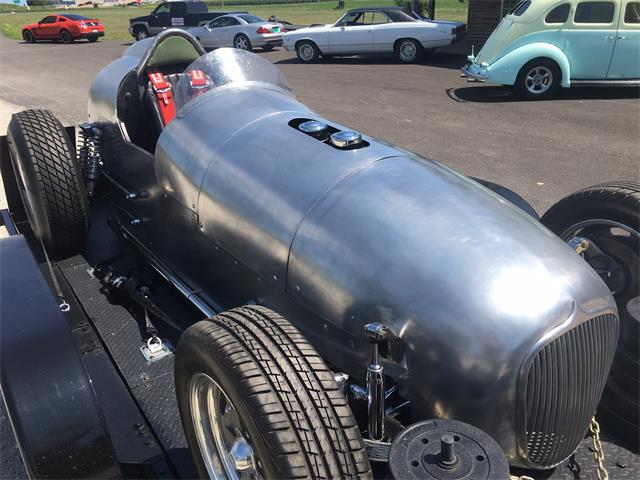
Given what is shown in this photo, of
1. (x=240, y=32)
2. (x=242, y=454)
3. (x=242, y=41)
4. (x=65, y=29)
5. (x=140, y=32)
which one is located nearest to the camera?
(x=242, y=454)

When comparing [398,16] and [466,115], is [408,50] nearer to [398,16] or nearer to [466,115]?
[398,16]

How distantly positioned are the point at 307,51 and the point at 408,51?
288 centimetres

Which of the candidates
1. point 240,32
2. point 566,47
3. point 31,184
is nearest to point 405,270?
point 31,184

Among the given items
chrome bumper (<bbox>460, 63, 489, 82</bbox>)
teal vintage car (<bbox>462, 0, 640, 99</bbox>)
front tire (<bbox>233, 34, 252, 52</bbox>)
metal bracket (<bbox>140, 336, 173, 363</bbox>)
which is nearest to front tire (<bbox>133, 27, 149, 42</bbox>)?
front tire (<bbox>233, 34, 252, 52</bbox>)

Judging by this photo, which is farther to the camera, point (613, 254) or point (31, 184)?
point (31, 184)

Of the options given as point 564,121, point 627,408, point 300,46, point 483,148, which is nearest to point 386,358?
point 627,408

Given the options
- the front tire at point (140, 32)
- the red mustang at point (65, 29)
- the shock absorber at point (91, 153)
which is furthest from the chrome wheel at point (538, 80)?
the red mustang at point (65, 29)

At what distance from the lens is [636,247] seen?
259 centimetres

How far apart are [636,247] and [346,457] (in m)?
1.80

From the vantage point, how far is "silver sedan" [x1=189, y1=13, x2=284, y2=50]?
17938 millimetres

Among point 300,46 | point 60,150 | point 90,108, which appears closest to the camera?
point 60,150

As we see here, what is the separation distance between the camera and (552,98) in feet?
33.3

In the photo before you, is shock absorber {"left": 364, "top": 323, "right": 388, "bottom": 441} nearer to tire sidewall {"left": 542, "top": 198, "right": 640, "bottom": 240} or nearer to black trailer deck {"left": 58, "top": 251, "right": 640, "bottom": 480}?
black trailer deck {"left": 58, "top": 251, "right": 640, "bottom": 480}

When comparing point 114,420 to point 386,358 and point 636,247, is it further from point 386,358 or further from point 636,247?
point 636,247
